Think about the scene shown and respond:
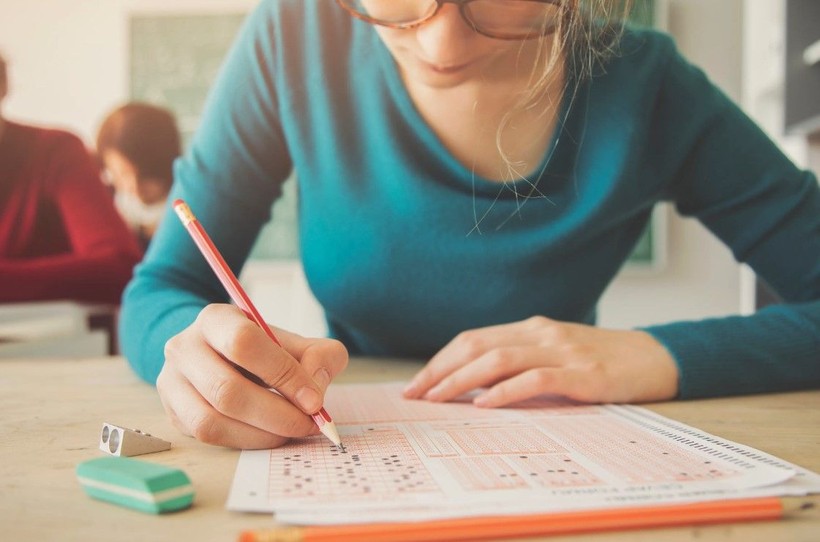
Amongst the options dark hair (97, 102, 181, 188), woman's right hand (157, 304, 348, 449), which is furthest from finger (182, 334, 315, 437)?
dark hair (97, 102, 181, 188)

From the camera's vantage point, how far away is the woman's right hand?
0.45 meters

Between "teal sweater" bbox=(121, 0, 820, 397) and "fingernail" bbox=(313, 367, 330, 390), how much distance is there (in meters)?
0.36

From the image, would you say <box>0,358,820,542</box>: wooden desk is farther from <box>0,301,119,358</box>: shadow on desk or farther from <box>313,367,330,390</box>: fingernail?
<box>0,301,119,358</box>: shadow on desk

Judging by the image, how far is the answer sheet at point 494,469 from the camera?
0.33m

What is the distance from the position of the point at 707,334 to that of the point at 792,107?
1244 mm

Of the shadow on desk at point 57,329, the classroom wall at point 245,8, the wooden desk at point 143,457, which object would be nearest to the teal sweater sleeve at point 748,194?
the wooden desk at point 143,457

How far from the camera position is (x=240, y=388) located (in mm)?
451

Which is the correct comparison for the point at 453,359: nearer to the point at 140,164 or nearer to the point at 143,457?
the point at 143,457

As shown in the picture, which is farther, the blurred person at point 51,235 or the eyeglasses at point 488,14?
the blurred person at point 51,235

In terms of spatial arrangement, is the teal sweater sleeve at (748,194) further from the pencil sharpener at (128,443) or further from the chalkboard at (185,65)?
the chalkboard at (185,65)

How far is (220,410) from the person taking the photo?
17.8 inches

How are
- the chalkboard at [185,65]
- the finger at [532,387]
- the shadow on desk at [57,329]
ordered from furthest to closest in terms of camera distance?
the chalkboard at [185,65], the shadow on desk at [57,329], the finger at [532,387]

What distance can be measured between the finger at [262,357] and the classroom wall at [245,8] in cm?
228

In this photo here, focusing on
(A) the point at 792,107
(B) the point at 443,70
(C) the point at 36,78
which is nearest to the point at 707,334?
(B) the point at 443,70
